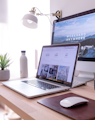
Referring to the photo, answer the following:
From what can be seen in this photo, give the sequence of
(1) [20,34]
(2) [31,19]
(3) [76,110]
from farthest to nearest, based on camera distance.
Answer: (1) [20,34]
(2) [31,19]
(3) [76,110]

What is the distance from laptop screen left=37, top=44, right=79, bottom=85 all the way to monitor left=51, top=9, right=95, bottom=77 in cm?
17

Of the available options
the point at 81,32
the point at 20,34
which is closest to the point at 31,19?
the point at 81,32

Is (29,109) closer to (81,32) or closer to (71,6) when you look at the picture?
(81,32)

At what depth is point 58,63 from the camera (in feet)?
2.92

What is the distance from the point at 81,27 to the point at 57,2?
2.48ft

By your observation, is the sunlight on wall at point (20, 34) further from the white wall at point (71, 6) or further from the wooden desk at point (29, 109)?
the wooden desk at point (29, 109)

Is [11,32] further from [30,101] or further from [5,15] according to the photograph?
[30,101]

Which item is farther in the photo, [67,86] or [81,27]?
[81,27]

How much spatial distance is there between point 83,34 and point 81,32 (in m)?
0.03

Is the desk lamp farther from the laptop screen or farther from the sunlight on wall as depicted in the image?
the sunlight on wall

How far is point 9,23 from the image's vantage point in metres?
1.90

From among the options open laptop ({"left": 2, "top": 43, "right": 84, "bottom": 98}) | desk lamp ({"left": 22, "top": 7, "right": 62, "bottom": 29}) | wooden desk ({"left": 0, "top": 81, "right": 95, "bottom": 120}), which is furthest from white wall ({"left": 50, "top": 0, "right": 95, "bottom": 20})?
wooden desk ({"left": 0, "top": 81, "right": 95, "bottom": 120})

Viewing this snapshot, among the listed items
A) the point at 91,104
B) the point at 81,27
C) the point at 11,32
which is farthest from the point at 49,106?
the point at 11,32

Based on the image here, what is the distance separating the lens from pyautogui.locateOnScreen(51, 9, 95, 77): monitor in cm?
93
